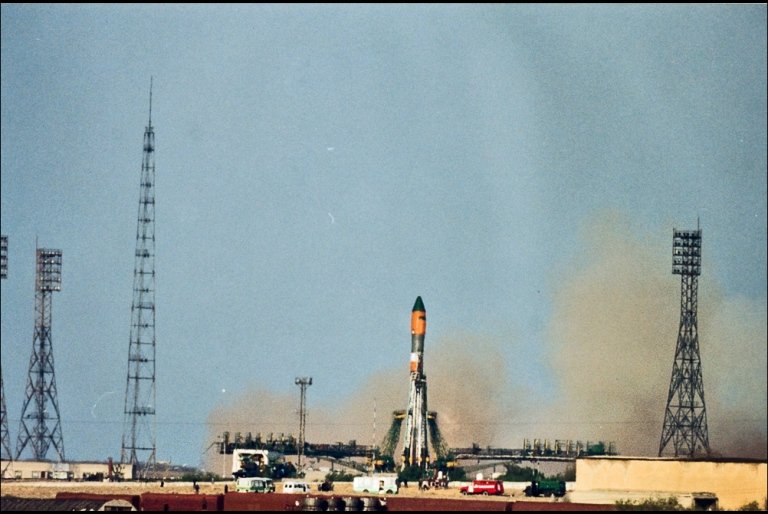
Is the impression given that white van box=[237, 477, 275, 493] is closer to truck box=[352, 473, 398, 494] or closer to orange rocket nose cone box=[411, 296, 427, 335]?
truck box=[352, 473, 398, 494]

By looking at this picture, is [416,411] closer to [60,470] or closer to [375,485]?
[60,470]

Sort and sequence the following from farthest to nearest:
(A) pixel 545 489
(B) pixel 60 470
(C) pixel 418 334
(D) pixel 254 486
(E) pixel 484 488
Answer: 1. (C) pixel 418 334
2. (B) pixel 60 470
3. (A) pixel 545 489
4. (E) pixel 484 488
5. (D) pixel 254 486

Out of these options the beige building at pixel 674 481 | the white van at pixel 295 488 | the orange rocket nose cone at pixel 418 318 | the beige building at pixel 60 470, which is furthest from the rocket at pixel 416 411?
the beige building at pixel 674 481

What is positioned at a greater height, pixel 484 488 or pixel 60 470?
pixel 60 470

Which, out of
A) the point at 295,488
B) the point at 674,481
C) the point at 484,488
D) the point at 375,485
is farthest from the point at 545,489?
the point at 674,481

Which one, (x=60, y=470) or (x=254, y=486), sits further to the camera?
(x=60, y=470)

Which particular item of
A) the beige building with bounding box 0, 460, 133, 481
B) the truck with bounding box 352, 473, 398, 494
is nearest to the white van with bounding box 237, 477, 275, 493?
the truck with bounding box 352, 473, 398, 494
